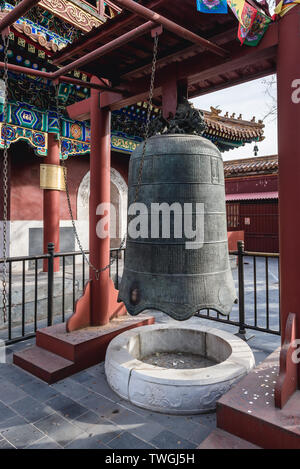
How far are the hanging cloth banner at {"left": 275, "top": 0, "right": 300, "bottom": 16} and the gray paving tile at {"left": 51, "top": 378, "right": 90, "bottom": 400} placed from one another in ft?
11.4

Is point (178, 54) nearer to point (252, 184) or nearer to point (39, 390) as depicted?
point (39, 390)

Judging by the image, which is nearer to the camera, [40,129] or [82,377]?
[82,377]

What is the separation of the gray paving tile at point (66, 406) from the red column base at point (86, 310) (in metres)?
0.86

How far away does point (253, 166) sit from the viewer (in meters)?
17.1

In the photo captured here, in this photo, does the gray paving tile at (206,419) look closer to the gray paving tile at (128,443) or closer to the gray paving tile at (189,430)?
the gray paving tile at (189,430)

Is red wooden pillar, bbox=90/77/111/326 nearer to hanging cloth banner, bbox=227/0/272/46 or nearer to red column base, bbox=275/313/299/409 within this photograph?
hanging cloth banner, bbox=227/0/272/46

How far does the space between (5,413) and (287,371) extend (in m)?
2.22

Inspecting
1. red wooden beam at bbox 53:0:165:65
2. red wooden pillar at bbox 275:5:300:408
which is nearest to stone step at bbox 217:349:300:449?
red wooden pillar at bbox 275:5:300:408

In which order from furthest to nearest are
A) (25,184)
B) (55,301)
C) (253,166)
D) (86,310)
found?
(253,166), (25,184), (55,301), (86,310)

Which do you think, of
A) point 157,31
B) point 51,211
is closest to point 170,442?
point 157,31

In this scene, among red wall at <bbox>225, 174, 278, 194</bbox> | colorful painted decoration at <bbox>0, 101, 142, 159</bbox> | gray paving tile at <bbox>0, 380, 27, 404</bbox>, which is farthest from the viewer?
red wall at <bbox>225, 174, 278, 194</bbox>

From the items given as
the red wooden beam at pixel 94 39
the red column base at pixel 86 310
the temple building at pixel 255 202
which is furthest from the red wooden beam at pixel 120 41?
the temple building at pixel 255 202

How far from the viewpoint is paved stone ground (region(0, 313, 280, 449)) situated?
2.15 m

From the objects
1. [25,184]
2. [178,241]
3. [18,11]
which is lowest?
[178,241]
